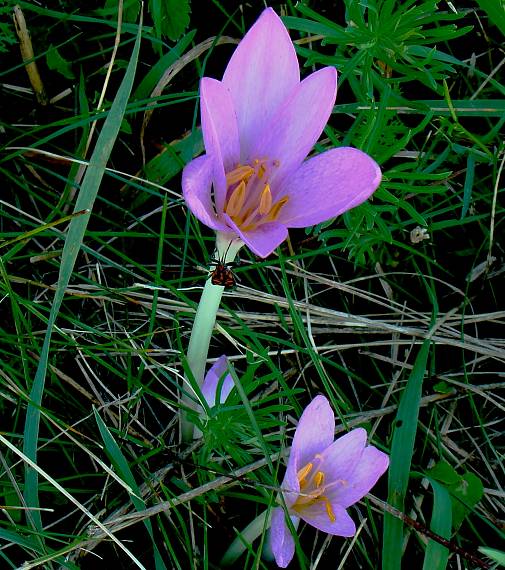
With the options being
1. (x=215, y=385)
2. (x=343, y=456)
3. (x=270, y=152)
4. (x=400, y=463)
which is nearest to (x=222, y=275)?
(x=270, y=152)

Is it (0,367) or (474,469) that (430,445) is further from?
(0,367)

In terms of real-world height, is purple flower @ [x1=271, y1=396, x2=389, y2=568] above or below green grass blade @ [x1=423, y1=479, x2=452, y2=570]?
above

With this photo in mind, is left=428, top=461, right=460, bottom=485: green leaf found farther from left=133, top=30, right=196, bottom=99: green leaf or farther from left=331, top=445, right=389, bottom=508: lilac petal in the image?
left=133, top=30, right=196, bottom=99: green leaf

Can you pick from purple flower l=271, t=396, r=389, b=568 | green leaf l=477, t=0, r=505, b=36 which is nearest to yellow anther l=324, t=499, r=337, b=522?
purple flower l=271, t=396, r=389, b=568

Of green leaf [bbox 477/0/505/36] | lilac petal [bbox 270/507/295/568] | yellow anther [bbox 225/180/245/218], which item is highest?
green leaf [bbox 477/0/505/36]

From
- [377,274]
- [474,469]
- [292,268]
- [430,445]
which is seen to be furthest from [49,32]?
[474,469]

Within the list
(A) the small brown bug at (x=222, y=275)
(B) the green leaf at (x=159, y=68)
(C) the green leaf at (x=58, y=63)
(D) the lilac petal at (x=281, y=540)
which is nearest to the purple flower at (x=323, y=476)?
(D) the lilac petal at (x=281, y=540)

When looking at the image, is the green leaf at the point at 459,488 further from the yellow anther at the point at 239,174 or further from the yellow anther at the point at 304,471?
the yellow anther at the point at 239,174
